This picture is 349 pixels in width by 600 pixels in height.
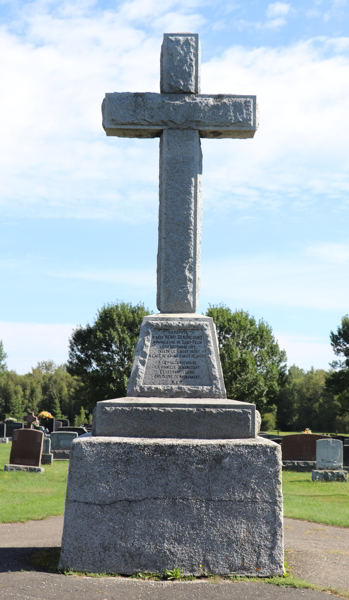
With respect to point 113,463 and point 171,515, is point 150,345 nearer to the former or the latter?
point 113,463

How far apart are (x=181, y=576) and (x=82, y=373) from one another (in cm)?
3075

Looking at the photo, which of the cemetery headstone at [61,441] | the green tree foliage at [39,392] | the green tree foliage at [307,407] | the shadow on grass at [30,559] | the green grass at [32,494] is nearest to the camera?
the shadow on grass at [30,559]

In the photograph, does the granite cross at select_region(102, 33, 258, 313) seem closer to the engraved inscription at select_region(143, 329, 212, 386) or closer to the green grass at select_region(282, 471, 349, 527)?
the engraved inscription at select_region(143, 329, 212, 386)

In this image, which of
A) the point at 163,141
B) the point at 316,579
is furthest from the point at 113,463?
the point at 163,141

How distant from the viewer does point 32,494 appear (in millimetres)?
11172

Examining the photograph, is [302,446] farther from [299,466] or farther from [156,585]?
[156,585]

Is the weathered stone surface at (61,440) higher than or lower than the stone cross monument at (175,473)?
lower

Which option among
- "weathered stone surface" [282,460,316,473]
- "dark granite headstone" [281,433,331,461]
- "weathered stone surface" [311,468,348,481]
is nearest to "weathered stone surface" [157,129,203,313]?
"weathered stone surface" [311,468,348,481]

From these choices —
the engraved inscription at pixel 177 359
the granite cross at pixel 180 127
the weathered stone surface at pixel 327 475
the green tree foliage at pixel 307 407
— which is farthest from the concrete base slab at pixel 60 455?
the green tree foliage at pixel 307 407

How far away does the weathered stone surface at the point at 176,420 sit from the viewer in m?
4.93

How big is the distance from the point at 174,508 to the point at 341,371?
122ft

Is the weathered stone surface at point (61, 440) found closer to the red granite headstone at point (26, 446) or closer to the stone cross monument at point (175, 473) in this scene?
the red granite headstone at point (26, 446)

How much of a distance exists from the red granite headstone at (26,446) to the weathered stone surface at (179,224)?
1084 cm

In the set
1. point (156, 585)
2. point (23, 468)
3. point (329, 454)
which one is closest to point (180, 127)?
point (156, 585)
